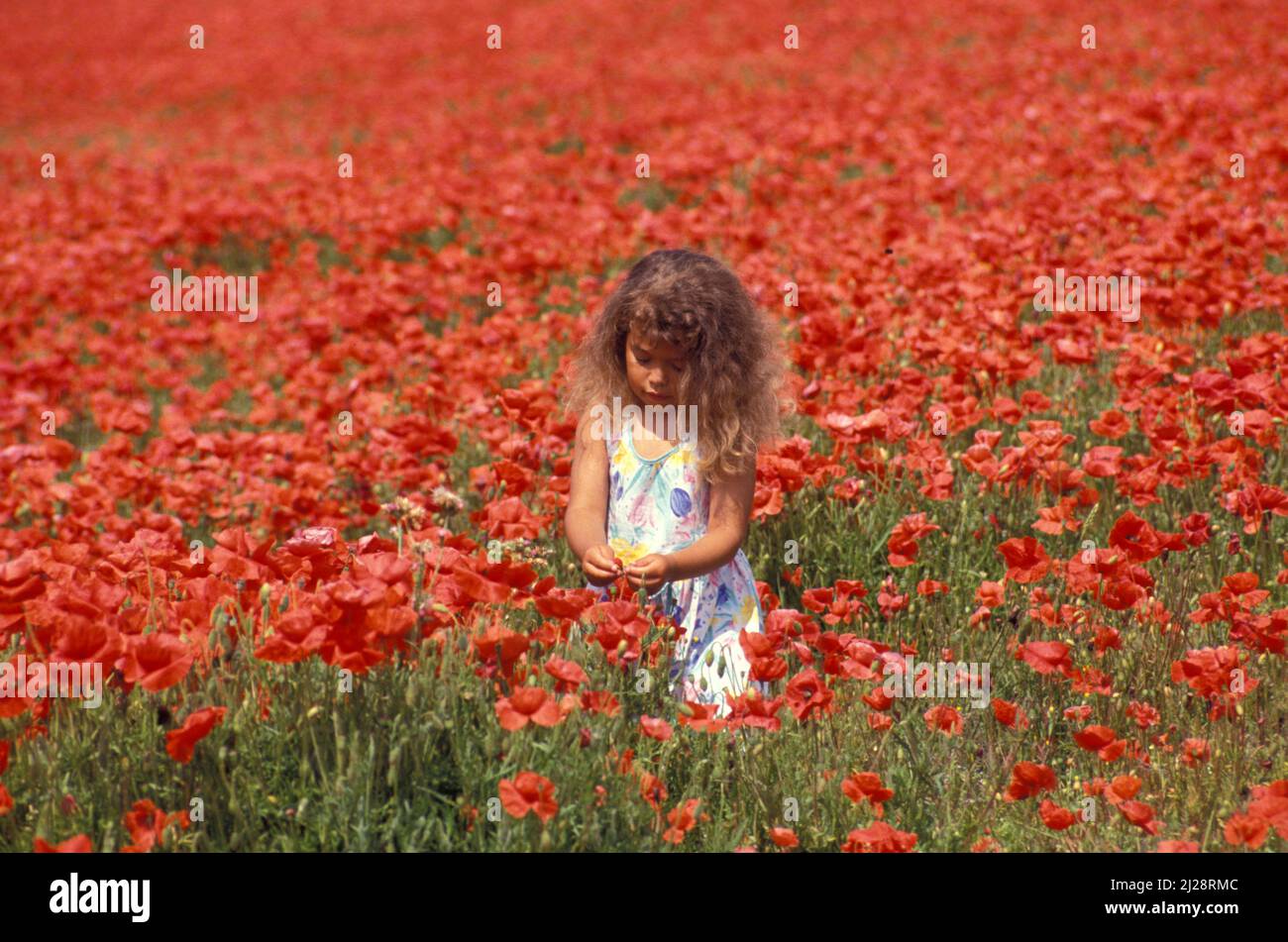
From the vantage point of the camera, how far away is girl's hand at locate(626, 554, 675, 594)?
319 centimetres

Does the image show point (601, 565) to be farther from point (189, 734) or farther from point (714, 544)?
point (189, 734)

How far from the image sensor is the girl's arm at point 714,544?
3204mm

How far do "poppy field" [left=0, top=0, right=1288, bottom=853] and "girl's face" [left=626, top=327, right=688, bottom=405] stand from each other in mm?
473

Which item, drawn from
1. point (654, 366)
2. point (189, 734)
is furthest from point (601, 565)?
point (189, 734)

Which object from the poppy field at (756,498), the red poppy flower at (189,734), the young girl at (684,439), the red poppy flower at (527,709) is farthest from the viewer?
the young girl at (684,439)

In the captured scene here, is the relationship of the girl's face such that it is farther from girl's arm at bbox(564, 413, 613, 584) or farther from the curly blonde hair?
girl's arm at bbox(564, 413, 613, 584)

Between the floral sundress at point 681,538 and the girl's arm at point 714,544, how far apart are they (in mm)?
93

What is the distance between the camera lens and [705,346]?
3496mm

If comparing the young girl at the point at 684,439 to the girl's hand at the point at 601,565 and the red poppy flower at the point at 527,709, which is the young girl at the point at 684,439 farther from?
the red poppy flower at the point at 527,709

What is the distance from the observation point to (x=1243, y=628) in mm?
3143

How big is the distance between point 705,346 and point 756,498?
27.3 inches

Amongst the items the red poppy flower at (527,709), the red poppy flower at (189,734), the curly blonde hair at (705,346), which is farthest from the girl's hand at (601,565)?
the red poppy flower at (189,734)

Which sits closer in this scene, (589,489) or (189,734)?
(189,734)

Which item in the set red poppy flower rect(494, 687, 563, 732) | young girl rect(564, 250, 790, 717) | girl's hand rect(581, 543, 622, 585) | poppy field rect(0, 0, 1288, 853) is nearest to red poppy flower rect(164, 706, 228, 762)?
poppy field rect(0, 0, 1288, 853)
